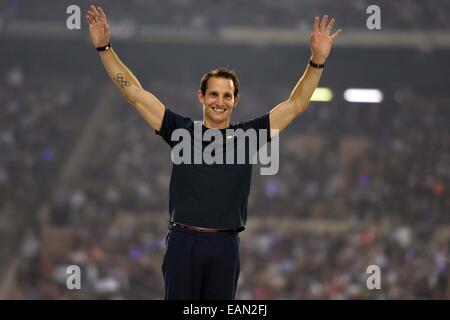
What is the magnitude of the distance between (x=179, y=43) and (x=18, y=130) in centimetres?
393

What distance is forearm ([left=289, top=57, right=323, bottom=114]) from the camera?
13.9 feet

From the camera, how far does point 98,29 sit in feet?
14.0

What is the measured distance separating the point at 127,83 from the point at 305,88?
2.85 ft

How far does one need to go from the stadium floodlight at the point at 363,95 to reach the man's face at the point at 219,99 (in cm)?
1467

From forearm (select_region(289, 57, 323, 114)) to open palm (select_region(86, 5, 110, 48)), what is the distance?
3.16 ft

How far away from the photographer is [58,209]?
52.3 feet

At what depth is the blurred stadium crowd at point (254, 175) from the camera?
14109mm
